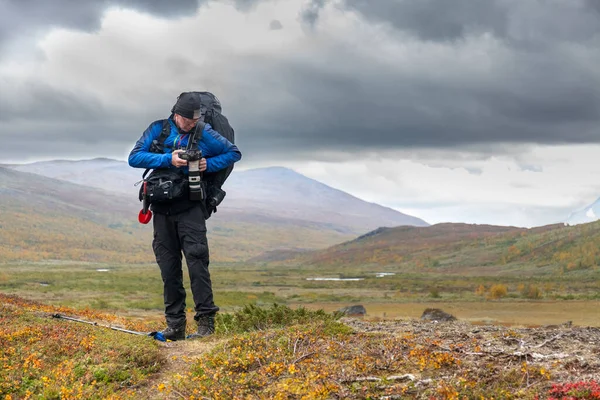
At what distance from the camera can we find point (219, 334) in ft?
33.5

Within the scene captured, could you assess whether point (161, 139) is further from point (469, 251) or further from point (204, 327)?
point (469, 251)

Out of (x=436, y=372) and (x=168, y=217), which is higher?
(x=168, y=217)

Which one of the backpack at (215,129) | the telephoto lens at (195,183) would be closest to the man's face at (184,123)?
the backpack at (215,129)

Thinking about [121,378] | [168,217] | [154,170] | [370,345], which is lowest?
[121,378]

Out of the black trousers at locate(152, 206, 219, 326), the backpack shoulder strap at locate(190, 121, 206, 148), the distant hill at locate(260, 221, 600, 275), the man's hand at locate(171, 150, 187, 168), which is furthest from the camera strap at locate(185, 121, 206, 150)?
the distant hill at locate(260, 221, 600, 275)

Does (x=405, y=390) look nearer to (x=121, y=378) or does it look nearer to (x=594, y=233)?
(x=121, y=378)

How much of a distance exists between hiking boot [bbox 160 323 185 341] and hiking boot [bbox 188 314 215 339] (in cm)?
14

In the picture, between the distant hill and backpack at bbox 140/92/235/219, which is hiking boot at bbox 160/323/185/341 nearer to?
backpack at bbox 140/92/235/219

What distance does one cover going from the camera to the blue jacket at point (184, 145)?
10133 millimetres

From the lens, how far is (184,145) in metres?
10.3

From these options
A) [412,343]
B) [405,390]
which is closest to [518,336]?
[412,343]

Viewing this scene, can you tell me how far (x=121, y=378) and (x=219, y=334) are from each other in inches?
97.4

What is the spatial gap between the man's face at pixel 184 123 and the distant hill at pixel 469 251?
85.2m

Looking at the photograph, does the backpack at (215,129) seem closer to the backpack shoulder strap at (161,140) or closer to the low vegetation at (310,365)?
the backpack shoulder strap at (161,140)
